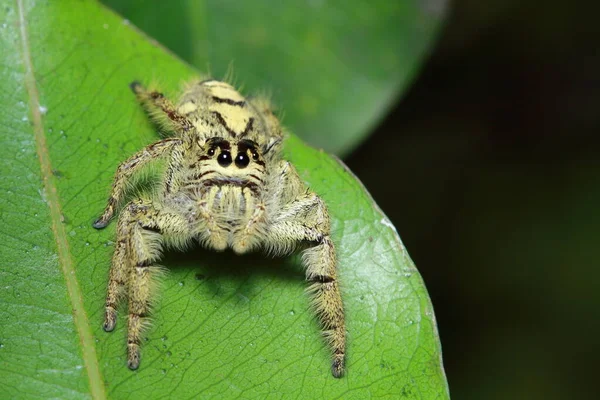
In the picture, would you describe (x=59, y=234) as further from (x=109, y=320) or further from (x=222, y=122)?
(x=222, y=122)

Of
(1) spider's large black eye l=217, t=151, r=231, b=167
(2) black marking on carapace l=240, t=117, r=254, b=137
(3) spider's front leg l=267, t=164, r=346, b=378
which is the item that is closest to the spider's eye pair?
(1) spider's large black eye l=217, t=151, r=231, b=167

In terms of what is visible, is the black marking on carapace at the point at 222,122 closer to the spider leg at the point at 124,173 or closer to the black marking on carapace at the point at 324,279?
the spider leg at the point at 124,173

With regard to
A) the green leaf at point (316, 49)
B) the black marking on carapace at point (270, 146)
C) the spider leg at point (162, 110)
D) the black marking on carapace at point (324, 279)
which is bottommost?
the black marking on carapace at point (324, 279)

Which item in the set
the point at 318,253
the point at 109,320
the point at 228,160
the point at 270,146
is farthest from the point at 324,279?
the point at 109,320

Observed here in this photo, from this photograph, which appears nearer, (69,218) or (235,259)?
(69,218)

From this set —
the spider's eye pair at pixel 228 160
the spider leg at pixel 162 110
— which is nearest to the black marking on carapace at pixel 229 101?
the spider leg at pixel 162 110

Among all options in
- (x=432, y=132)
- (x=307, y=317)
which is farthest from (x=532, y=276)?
(x=307, y=317)

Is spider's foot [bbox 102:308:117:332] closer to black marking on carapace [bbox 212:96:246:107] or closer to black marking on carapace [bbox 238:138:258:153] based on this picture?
black marking on carapace [bbox 238:138:258:153]

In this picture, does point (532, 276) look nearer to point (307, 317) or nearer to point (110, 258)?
point (307, 317)
